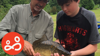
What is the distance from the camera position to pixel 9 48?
4.32 feet

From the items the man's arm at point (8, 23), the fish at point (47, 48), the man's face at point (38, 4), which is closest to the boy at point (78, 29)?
the fish at point (47, 48)

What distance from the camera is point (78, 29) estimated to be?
5.62ft

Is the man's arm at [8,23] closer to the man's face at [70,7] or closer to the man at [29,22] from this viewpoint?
the man at [29,22]

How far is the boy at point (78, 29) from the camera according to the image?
5.32 feet

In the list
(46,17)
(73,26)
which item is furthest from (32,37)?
(73,26)

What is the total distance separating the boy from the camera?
1.62 m

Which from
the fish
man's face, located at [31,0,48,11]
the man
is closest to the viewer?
the fish

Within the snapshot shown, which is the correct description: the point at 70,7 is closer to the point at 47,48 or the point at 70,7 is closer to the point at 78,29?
the point at 78,29

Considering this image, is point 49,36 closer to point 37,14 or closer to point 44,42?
point 37,14

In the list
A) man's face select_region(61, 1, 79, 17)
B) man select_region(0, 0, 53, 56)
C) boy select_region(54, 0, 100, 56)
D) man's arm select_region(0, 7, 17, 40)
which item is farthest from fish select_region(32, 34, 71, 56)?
man's arm select_region(0, 7, 17, 40)

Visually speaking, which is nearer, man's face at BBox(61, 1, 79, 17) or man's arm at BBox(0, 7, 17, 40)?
man's face at BBox(61, 1, 79, 17)

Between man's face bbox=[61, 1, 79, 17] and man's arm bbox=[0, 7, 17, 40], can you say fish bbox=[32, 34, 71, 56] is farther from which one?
man's arm bbox=[0, 7, 17, 40]

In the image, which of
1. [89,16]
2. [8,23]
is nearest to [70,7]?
[89,16]

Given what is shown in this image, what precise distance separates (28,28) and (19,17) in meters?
0.26
